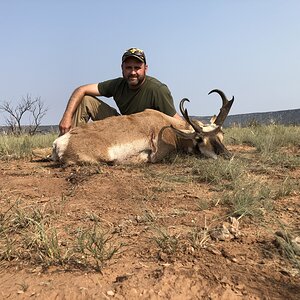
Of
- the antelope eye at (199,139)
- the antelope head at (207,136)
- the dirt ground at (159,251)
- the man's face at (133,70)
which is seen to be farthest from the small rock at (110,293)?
the man's face at (133,70)

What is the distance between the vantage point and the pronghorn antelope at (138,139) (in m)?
4.62

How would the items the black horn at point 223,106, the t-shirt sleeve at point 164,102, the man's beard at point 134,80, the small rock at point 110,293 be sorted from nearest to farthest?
the small rock at point 110,293, the black horn at point 223,106, the man's beard at point 134,80, the t-shirt sleeve at point 164,102

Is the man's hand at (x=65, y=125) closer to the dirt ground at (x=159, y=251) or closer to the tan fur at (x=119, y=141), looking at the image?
the tan fur at (x=119, y=141)

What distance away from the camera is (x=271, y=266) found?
179cm

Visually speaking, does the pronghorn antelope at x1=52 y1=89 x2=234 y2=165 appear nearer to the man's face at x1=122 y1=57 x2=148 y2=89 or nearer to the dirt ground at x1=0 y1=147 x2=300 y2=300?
the man's face at x1=122 y1=57 x2=148 y2=89

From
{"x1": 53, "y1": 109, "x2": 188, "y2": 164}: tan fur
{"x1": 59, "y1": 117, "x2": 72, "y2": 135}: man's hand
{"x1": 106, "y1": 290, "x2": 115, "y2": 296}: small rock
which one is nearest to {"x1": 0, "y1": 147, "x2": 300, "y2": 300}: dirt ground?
{"x1": 106, "y1": 290, "x2": 115, "y2": 296}: small rock

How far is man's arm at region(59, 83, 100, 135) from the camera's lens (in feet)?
17.8

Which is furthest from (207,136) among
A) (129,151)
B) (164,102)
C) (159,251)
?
(159,251)

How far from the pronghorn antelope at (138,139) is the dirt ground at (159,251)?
1335 mm

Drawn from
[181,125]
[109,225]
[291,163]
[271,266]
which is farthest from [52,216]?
[181,125]

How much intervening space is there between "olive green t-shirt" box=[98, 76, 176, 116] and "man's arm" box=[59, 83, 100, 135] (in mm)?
117

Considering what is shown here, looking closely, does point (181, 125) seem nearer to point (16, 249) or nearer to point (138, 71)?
point (138, 71)

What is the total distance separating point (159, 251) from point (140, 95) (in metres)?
3.99

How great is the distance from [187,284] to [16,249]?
100cm
